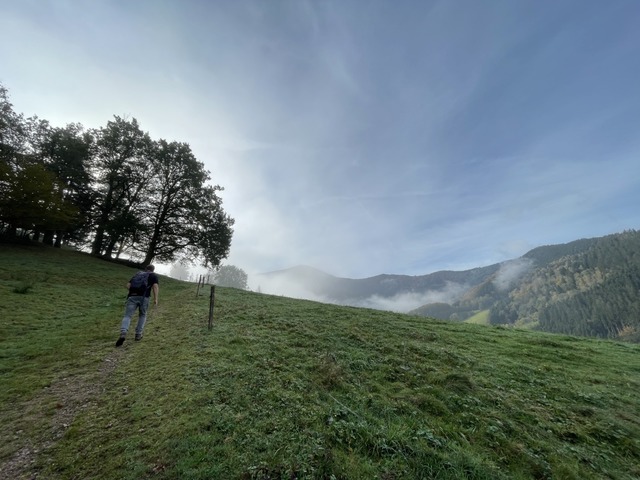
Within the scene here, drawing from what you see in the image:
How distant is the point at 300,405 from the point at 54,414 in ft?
17.9

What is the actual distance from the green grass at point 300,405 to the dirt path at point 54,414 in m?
0.04

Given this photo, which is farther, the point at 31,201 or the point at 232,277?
the point at 232,277

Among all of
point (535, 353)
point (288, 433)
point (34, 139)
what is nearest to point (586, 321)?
point (535, 353)

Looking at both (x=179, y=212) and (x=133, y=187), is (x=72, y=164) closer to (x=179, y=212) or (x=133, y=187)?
(x=133, y=187)

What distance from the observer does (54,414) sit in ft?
19.7

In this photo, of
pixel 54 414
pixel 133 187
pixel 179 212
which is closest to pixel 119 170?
pixel 133 187

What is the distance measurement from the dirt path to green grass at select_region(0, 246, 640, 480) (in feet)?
0.13

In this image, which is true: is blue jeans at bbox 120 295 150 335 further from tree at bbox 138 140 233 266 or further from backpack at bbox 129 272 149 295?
tree at bbox 138 140 233 266

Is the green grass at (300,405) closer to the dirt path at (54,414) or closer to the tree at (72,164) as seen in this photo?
the dirt path at (54,414)

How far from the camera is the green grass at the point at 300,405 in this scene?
4.78 metres

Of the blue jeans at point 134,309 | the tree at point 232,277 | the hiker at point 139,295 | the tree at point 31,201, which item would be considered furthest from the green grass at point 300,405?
the tree at point 232,277

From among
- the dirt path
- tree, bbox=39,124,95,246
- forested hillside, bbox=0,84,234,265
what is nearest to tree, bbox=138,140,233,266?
forested hillside, bbox=0,84,234,265

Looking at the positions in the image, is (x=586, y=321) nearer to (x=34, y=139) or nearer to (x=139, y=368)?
(x=139, y=368)

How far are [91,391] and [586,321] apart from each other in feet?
903
